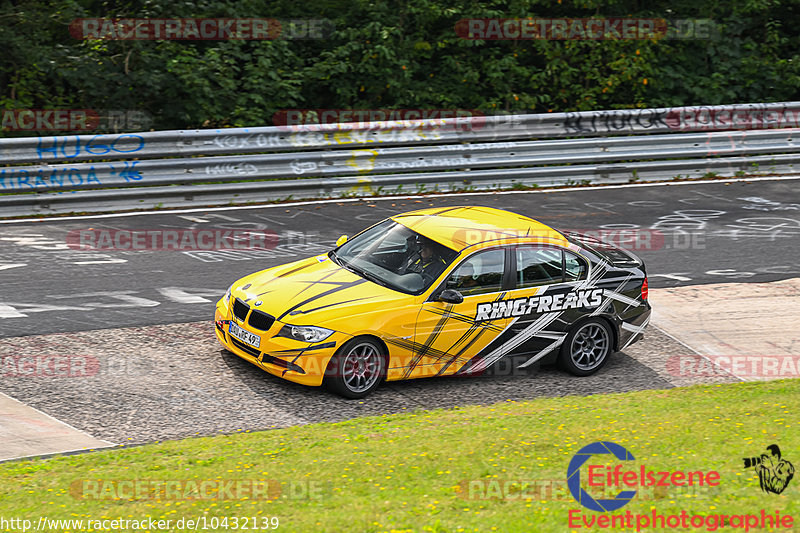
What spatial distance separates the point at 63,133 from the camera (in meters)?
17.0

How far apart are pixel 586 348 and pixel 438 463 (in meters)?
3.76

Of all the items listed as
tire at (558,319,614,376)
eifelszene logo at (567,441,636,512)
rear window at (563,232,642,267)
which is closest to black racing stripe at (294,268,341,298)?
tire at (558,319,614,376)

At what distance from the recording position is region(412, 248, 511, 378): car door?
9.19m

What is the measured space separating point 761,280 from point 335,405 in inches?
281

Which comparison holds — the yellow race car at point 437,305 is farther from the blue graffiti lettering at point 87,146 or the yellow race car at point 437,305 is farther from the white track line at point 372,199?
the blue graffiti lettering at point 87,146

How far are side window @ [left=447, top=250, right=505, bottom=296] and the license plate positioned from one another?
190 cm

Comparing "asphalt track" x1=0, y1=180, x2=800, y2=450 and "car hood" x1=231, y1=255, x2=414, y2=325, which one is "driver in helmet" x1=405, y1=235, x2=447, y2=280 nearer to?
"car hood" x1=231, y1=255, x2=414, y2=325

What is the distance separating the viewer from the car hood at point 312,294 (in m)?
8.84

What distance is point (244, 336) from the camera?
358 inches

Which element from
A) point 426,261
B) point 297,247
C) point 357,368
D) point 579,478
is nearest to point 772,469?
point 579,478

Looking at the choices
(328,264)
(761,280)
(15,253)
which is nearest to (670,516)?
(328,264)

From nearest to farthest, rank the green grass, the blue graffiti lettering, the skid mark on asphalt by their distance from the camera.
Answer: the green grass
the skid mark on asphalt
the blue graffiti lettering

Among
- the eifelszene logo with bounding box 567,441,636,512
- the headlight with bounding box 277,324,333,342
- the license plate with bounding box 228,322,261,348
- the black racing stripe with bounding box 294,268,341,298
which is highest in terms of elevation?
the black racing stripe with bounding box 294,268,341,298

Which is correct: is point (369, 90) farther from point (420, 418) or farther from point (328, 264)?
point (420, 418)
